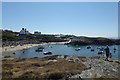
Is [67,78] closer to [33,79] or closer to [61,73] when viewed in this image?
[61,73]

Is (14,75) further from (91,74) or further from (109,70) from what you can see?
(109,70)

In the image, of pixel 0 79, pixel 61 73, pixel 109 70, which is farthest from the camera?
pixel 109 70

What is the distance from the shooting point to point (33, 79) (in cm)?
2348

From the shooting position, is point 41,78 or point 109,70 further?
point 109,70

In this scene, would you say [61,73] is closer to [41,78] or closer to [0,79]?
[41,78]

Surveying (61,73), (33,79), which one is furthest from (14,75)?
(61,73)

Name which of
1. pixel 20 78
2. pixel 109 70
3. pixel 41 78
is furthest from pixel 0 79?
pixel 109 70

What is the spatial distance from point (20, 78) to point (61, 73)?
4.20 metres

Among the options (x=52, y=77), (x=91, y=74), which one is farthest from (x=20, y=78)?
(x=91, y=74)

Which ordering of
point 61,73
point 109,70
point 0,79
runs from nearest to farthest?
point 0,79, point 61,73, point 109,70

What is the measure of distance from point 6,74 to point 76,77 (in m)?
7.73

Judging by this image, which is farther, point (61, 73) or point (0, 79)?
point (61, 73)

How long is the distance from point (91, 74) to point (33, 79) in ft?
21.4

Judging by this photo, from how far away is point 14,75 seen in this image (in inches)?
1012
